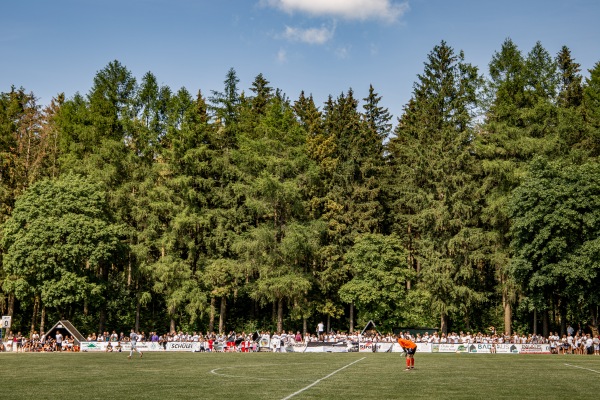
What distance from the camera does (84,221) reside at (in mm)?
53750

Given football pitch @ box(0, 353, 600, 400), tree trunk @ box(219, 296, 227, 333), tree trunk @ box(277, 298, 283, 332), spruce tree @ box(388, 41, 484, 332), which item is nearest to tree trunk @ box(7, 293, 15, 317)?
tree trunk @ box(219, 296, 227, 333)

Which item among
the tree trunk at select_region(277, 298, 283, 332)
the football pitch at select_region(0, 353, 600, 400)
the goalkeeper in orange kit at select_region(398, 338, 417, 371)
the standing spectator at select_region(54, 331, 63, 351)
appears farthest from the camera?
the tree trunk at select_region(277, 298, 283, 332)

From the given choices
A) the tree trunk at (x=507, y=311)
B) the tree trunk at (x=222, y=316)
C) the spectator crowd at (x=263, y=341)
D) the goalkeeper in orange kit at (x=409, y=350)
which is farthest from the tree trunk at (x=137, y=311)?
the goalkeeper in orange kit at (x=409, y=350)

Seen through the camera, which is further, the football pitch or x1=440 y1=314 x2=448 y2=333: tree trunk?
x1=440 y1=314 x2=448 y2=333: tree trunk

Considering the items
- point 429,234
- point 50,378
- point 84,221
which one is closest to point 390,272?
point 429,234

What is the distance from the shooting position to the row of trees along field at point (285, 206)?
177 ft

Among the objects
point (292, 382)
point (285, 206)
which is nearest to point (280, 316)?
point (285, 206)

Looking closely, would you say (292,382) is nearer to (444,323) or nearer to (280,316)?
(280,316)

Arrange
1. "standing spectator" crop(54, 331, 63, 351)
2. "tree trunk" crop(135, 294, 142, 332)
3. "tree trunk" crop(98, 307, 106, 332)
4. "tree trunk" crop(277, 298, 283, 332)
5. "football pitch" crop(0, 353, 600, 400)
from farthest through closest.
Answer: "tree trunk" crop(135, 294, 142, 332), "tree trunk" crop(98, 307, 106, 332), "tree trunk" crop(277, 298, 283, 332), "standing spectator" crop(54, 331, 63, 351), "football pitch" crop(0, 353, 600, 400)

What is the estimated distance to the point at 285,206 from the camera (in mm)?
59625

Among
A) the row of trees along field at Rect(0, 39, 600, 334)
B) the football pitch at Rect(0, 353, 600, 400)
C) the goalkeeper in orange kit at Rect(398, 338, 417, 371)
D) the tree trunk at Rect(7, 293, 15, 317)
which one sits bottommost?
the football pitch at Rect(0, 353, 600, 400)

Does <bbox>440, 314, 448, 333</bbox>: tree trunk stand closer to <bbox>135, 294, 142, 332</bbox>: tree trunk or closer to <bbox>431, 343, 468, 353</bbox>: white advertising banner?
<bbox>431, 343, 468, 353</bbox>: white advertising banner

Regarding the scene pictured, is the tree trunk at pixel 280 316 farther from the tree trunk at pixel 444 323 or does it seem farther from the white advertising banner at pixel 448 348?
the white advertising banner at pixel 448 348

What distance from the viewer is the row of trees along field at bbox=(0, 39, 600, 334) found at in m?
54.1
